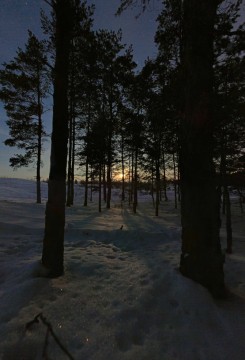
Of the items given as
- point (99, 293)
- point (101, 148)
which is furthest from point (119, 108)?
point (99, 293)

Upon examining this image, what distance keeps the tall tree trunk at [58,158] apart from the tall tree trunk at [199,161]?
2.22 meters

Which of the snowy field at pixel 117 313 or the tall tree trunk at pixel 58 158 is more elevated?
the tall tree trunk at pixel 58 158

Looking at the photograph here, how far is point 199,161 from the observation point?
4.99 meters

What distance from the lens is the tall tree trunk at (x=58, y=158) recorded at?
518 cm

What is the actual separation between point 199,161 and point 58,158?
255 centimetres

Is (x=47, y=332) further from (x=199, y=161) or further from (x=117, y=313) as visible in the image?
(x=199, y=161)

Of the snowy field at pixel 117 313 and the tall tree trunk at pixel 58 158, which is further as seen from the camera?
the tall tree trunk at pixel 58 158

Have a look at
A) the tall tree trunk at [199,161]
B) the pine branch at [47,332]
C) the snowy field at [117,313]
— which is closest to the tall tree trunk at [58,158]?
the snowy field at [117,313]

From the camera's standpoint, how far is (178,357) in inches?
129

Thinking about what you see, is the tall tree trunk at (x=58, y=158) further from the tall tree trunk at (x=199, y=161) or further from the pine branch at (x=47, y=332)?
the tall tree trunk at (x=199, y=161)

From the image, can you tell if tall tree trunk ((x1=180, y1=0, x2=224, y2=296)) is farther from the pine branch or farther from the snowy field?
the pine branch

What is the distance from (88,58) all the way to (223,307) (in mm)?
5875

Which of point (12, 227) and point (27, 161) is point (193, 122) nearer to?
point (12, 227)

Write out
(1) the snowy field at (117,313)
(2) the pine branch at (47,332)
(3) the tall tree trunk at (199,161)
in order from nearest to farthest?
(2) the pine branch at (47,332), (1) the snowy field at (117,313), (3) the tall tree trunk at (199,161)
